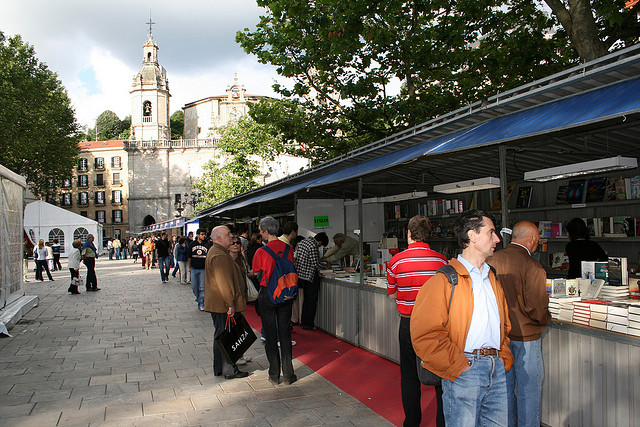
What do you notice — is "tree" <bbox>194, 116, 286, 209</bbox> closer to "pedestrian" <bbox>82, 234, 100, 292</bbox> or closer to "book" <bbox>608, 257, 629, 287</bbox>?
"pedestrian" <bbox>82, 234, 100, 292</bbox>

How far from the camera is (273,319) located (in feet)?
18.9

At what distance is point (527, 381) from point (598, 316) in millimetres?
776

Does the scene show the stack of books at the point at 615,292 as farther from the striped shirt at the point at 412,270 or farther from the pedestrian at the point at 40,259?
the pedestrian at the point at 40,259

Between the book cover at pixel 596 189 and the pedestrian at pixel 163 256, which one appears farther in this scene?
the pedestrian at pixel 163 256

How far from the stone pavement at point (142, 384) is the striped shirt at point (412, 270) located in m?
1.19

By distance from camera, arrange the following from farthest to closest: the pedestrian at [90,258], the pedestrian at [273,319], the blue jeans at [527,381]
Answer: the pedestrian at [90,258], the pedestrian at [273,319], the blue jeans at [527,381]

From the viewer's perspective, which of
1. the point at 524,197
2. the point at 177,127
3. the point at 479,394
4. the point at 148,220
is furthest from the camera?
the point at 177,127

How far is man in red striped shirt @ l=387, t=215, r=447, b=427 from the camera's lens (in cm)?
418

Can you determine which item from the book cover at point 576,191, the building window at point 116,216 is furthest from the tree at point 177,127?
the book cover at point 576,191

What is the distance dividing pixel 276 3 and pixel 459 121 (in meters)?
9.66

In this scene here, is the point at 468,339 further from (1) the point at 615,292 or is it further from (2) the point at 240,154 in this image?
(2) the point at 240,154

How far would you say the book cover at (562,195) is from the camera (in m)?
7.92

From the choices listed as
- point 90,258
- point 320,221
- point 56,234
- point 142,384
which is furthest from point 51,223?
point 142,384

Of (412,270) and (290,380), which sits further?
(290,380)
